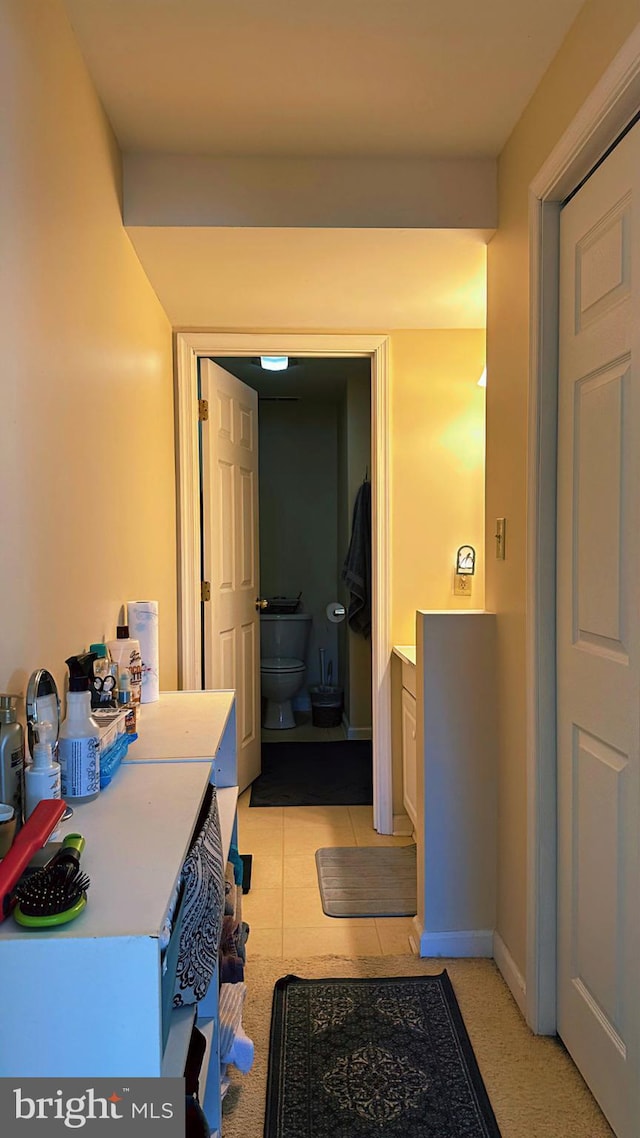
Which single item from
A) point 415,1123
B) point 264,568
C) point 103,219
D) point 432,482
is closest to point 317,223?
point 103,219

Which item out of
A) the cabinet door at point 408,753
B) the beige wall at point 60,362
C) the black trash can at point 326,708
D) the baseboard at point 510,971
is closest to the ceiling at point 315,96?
the beige wall at point 60,362

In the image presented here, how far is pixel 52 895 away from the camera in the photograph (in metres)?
0.73

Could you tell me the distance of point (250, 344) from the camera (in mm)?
2863

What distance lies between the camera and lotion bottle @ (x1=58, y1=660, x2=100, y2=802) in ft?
3.51

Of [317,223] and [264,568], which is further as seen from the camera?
[264,568]

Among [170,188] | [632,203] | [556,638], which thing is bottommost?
[556,638]

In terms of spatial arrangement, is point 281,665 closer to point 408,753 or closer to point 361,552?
point 361,552

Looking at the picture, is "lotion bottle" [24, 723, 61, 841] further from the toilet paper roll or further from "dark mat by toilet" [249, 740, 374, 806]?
the toilet paper roll

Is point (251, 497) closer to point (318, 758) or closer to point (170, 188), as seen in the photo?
point (318, 758)

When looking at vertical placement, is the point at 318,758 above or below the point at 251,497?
below

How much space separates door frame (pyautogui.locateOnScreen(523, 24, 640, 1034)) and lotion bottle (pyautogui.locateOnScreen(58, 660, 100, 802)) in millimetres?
1061

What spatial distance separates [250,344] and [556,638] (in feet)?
6.03

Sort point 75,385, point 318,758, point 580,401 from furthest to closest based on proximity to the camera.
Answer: point 318,758 < point 580,401 < point 75,385

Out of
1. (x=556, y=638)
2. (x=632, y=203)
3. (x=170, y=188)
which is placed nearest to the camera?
(x=632, y=203)
